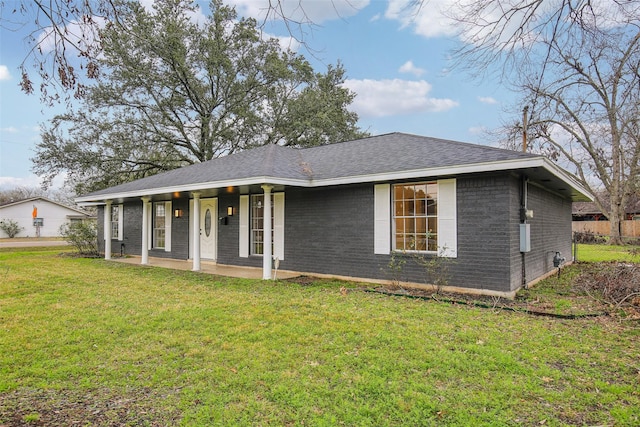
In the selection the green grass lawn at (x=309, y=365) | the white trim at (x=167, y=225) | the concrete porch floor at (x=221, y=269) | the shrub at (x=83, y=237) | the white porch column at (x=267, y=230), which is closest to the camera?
the green grass lawn at (x=309, y=365)

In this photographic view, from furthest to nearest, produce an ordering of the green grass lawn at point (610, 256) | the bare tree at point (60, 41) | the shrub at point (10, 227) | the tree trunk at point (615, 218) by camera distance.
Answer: the shrub at point (10, 227) < the tree trunk at point (615, 218) < the green grass lawn at point (610, 256) < the bare tree at point (60, 41)

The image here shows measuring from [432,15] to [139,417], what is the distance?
4.38m

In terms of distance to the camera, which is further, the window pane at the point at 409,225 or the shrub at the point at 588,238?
the shrub at the point at 588,238

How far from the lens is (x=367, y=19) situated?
405cm

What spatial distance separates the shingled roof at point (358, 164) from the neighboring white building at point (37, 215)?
26590mm

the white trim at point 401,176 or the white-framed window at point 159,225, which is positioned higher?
the white trim at point 401,176

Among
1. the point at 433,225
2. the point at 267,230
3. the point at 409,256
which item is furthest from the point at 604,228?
the point at 267,230

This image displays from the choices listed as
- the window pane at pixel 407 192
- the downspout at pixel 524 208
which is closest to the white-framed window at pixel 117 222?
the window pane at pixel 407 192

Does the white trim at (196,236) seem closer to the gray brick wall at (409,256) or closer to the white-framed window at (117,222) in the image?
the gray brick wall at (409,256)

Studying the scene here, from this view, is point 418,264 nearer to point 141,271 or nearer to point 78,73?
point 78,73

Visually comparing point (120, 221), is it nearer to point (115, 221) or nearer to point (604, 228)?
point (115, 221)

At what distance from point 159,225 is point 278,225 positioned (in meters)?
6.37

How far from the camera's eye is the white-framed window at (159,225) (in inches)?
543

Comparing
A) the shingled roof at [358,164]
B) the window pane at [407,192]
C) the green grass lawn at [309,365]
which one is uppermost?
the shingled roof at [358,164]
